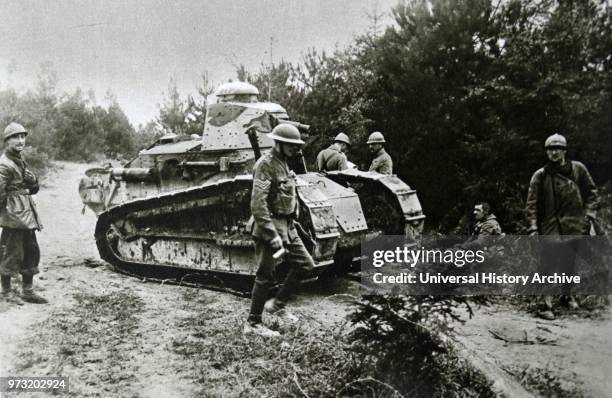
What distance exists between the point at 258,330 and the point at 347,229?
2105mm

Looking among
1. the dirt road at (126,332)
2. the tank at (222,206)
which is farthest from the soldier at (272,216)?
the tank at (222,206)

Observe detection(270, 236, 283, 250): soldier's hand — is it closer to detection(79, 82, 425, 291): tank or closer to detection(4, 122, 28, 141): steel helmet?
detection(79, 82, 425, 291): tank

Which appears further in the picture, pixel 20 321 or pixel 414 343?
pixel 20 321

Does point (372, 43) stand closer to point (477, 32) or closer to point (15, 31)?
point (477, 32)

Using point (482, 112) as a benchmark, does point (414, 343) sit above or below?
below

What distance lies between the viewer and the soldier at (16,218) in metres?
5.71

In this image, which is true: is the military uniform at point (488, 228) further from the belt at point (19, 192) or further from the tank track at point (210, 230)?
the belt at point (19, 192)

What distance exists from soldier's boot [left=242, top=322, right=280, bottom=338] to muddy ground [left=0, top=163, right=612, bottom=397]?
0.10m

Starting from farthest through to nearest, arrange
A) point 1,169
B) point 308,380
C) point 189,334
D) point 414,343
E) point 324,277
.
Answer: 1. point 324,277
2. point 1,169
3. point 189,334
4. point 308,380
5. point 414,343

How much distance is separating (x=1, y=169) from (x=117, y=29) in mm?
1947

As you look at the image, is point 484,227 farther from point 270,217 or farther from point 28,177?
point 28,177

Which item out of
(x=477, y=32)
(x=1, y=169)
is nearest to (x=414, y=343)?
(x=1, y=169)

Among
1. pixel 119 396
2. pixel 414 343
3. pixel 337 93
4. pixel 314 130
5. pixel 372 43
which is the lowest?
pixel 119 396

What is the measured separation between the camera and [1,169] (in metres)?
5.66
